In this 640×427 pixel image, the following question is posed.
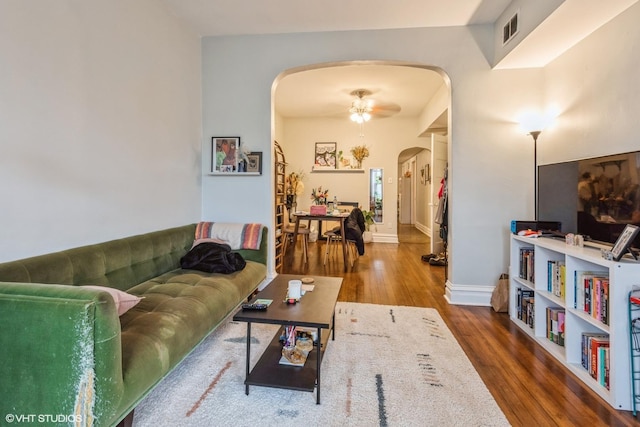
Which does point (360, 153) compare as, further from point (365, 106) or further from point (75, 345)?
point (75, 345)

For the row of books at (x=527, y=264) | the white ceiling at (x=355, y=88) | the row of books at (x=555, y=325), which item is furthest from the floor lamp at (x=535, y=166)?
the white ceiling at (x=355, y=88)

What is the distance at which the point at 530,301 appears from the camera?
2566mm

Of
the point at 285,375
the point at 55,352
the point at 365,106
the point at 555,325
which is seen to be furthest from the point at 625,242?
the point at 365,106

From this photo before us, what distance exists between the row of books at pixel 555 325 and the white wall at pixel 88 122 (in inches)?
127

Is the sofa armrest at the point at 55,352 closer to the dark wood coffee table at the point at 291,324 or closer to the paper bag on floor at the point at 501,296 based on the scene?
the dark wood coffee table at the point at 291,324

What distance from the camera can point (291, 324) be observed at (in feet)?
5.25

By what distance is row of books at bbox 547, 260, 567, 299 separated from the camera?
85.9 inches

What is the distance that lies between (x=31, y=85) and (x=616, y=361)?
11.3 feet

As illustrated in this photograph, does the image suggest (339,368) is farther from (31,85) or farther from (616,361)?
(31,85)

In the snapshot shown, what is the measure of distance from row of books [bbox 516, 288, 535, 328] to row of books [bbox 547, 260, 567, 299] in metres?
0.27

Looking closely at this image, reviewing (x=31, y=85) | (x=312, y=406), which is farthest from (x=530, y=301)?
(x=31, y=85)

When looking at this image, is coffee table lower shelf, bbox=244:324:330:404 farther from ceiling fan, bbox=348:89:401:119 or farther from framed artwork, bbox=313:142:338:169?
framed artwork, bbox=313:142:338:169

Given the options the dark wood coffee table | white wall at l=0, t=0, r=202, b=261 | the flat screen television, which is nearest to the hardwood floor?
the flat screen television

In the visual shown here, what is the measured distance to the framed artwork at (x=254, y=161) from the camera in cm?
347
